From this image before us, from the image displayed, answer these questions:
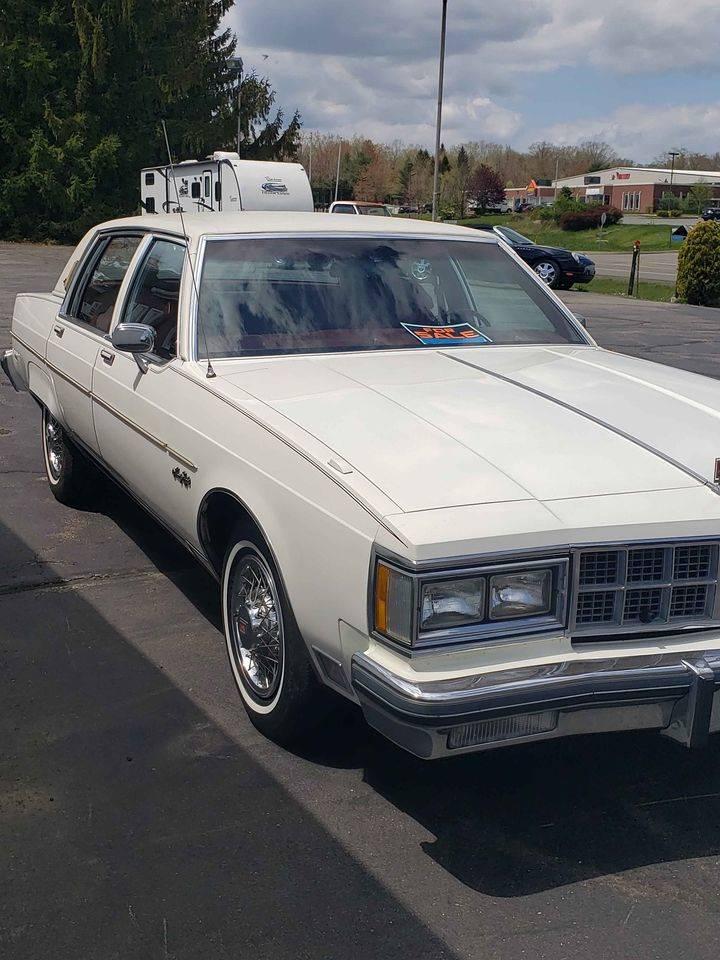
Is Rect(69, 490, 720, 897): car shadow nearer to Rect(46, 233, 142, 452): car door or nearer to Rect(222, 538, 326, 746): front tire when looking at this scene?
Rect(222, 538, 326, 746): front tire

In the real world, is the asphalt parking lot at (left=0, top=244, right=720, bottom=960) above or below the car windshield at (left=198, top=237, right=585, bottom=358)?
below

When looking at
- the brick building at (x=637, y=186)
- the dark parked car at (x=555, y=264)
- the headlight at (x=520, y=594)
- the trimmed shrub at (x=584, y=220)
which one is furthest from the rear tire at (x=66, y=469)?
the brick building at (x=637, y=186)

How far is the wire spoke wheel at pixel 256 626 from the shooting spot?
3400 mm

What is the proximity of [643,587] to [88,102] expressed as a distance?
1559 inches

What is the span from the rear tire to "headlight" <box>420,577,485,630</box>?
11.6ft

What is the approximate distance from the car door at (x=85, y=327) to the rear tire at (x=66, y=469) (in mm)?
370

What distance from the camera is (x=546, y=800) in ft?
10.5

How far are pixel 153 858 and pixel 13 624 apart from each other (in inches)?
74.0

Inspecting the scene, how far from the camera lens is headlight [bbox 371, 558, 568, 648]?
104 inches

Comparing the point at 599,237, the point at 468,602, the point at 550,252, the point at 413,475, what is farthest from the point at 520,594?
the point at 599,237

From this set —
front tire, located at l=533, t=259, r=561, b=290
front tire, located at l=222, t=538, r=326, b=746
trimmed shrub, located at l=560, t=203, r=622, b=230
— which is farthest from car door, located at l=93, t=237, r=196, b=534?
trimmed shrub, located at l=560, t=203, r=622, b=230

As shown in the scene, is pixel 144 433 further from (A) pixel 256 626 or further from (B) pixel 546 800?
(B) pixel 546 800

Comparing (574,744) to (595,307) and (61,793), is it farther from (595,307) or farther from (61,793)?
(595,307)

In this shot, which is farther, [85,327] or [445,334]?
[85,327]
